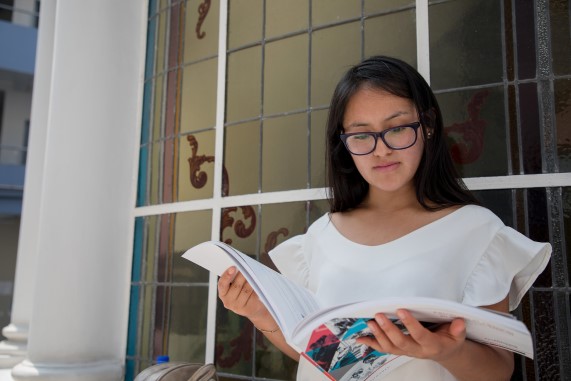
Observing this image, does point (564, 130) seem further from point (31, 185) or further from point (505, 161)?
point (31, 185)

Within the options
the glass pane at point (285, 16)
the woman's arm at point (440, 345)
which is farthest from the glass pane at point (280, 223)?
the woman's arm at point (440, 345)

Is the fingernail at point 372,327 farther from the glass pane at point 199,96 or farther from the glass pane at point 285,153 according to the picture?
the glass pane at point 199,96

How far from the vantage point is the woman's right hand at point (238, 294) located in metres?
1.28

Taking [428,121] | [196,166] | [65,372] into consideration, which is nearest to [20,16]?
[196,166]

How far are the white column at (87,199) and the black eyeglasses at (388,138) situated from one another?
1941mm

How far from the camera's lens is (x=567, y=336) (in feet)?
5.61

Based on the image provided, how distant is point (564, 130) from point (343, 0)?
1068 mm

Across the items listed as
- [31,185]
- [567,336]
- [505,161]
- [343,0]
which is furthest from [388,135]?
[31,185]

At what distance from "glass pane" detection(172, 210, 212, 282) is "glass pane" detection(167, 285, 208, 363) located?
6cm

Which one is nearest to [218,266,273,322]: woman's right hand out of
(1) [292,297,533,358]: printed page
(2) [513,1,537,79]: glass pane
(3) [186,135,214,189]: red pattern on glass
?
(1) [292,297,533,358]: printed page

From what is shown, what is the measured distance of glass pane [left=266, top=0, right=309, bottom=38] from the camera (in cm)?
243

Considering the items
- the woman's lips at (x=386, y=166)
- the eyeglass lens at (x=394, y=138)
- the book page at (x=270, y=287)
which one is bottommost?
the book page at (x=270, y=287)

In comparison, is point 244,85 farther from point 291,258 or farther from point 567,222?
point 567,222

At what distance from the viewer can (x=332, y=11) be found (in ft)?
7.65
